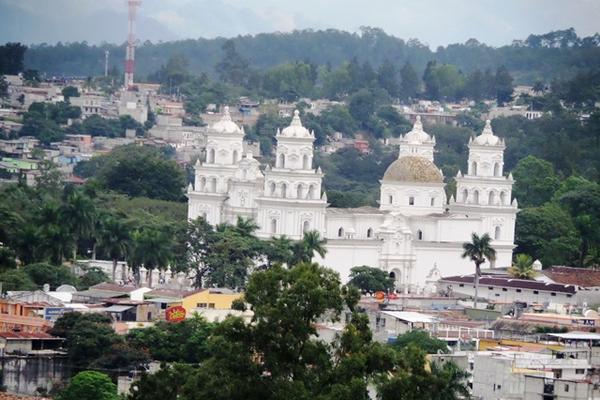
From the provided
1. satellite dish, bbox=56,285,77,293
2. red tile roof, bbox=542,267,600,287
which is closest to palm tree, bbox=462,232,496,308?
red tile roof, bbox=542,267,600,287

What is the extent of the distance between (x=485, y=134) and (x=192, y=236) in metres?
13.9

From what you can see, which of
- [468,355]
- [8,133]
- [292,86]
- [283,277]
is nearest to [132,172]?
[8,133]

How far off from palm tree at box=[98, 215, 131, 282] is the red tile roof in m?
12.0

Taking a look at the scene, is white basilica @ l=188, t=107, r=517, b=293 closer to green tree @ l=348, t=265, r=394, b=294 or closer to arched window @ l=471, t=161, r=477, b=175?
arched window @ l=471, t=161, r=477, b=175

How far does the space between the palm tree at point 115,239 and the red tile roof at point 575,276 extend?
39.3ft

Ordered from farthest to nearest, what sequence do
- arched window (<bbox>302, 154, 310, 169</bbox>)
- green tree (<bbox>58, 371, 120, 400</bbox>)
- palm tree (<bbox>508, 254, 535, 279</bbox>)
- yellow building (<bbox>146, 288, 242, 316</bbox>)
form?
arched window (<bbox>302, 154, 310, 169</bbox>) < palm tree (<bbox>508, 254, 535, 279</bbox>) < yellow building (<bbox>146, 288, 242, 316</bbox>) < green tree (<bbox>58, 371, 120, 400</bbox>)

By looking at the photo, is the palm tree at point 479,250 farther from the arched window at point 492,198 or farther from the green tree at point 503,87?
the green tree at point 503,87

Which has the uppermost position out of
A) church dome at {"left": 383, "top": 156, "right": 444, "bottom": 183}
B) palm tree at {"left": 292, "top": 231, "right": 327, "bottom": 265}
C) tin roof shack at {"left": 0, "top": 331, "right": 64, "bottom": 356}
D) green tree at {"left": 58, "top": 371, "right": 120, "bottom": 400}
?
church dome at {"left": 383, "top": 156, "right": 444, "bottom": 183}

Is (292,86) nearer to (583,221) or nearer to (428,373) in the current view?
(583,221)

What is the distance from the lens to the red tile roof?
256 feet

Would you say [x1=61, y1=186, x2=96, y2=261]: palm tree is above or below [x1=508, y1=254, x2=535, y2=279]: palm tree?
above

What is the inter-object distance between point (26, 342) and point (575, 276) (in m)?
26.0

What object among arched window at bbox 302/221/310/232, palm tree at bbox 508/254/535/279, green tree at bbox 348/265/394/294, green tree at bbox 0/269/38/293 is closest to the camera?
green tree at bbox 0/269/38/293

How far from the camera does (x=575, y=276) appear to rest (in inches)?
3115
